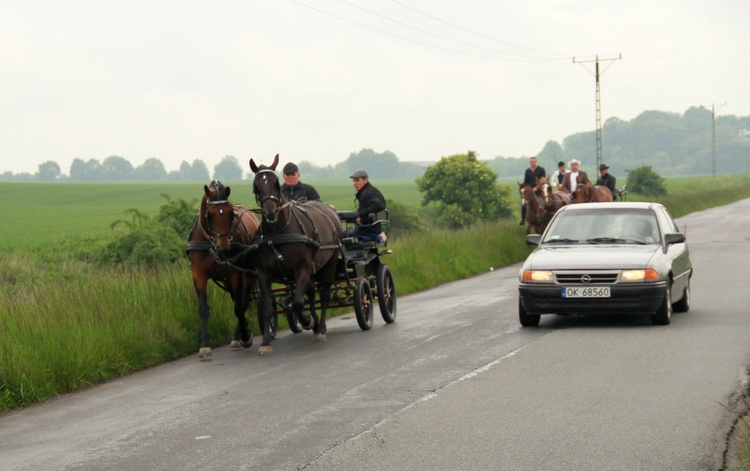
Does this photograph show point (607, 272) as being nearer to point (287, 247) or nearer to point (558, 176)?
point (287, 247)

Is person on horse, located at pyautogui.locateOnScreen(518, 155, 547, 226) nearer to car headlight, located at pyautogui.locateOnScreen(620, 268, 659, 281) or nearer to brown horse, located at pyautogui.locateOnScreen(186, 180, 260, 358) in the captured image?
car headlight, located at pyautogui.locateOnScreen(620, 268, 659, 281)

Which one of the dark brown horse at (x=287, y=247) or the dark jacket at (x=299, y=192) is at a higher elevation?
the dark jacket at (x=299, y=192)

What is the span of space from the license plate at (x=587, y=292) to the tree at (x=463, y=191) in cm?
5183

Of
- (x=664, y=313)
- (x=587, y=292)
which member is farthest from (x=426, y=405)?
(x=664, y=313)

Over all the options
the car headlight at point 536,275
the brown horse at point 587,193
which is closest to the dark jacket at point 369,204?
the car headlight at point 536,275

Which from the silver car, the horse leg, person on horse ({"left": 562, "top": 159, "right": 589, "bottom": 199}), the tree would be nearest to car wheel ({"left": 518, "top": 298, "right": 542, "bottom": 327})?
the silver car

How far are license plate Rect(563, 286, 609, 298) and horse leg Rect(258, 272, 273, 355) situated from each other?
361 centimetres

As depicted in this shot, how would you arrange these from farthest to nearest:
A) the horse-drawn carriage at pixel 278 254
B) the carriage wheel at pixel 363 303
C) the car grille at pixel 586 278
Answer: the carriage wheel at pixel 363 303 → the car grille at pixel 586 278 → the horse-drawn carriage at pixel 278 254

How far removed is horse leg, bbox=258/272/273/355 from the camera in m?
13.0

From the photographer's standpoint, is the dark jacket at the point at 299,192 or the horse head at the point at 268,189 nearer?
the horse head at the point at 268,189

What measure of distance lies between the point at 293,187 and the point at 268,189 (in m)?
3.05

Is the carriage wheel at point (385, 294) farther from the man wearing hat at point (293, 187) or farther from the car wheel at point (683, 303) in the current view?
the car wheel at point (683, 303)

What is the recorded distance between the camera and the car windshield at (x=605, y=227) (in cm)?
1512

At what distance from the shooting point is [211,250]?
42.6 feet
